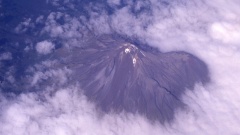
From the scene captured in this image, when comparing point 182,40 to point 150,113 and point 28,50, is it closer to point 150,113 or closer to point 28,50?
point 150,113

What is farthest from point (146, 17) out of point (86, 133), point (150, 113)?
point (86, 133)

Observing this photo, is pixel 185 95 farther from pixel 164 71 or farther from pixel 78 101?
pixel 78 101

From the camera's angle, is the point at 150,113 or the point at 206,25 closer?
the point at 150,113

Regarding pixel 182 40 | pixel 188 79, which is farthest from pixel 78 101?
pixel 182 40

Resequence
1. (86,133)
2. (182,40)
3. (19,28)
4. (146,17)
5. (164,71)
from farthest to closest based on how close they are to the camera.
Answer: (146,17) < (182,40) < (19,28) < (164,71) < (86,133)

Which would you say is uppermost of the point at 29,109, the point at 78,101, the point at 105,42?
the point at 105,42

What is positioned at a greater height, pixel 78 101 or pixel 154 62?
pixel 154 62

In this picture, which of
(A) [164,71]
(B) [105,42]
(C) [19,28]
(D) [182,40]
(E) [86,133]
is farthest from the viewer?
(D) [182,40]
